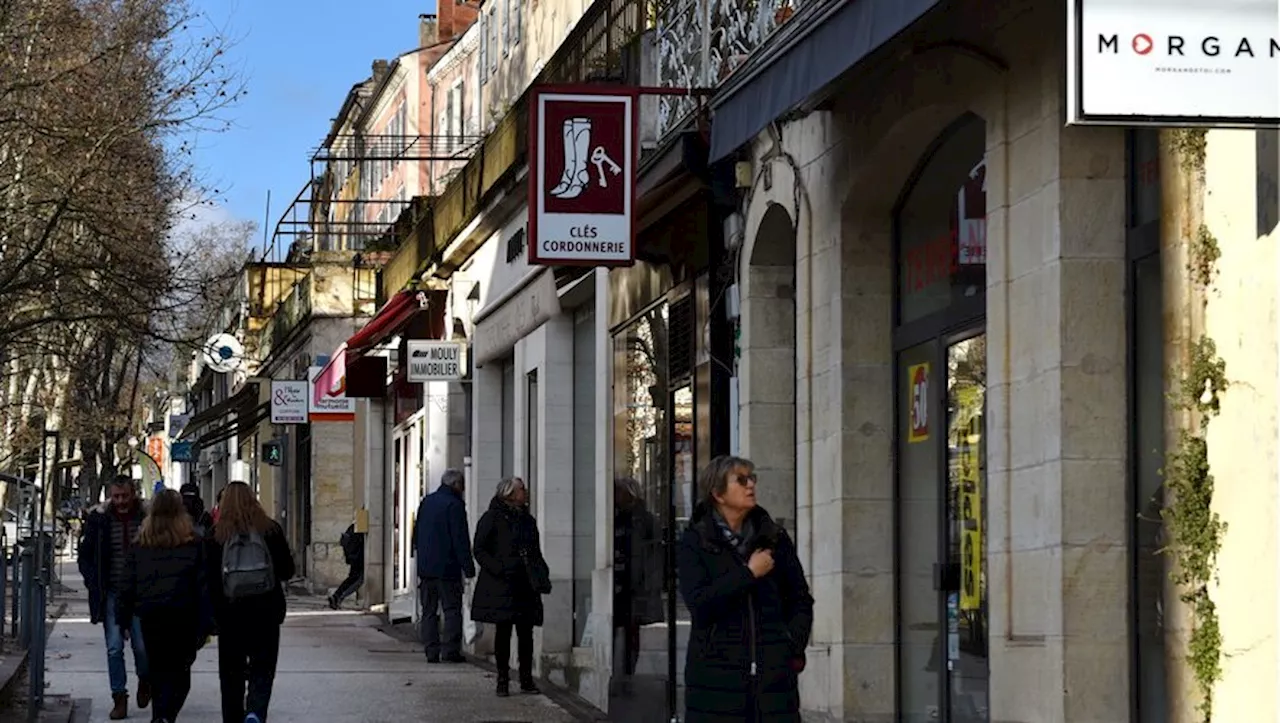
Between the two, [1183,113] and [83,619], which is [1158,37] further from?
[83,619]

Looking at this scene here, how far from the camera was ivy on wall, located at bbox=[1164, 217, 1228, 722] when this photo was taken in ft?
28.8

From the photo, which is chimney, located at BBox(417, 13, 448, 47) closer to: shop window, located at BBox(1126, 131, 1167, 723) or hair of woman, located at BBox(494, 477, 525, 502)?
hair of woman, located at BBox(494, 477, 525, 502)

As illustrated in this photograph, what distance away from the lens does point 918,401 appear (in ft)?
42.0

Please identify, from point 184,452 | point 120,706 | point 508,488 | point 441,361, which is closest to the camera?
point 120,706

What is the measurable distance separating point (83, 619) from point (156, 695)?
1823cm

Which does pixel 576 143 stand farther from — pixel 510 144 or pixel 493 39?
pixel 493 39

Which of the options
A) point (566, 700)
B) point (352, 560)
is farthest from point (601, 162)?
point (352, 560)

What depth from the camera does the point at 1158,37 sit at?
6750mm

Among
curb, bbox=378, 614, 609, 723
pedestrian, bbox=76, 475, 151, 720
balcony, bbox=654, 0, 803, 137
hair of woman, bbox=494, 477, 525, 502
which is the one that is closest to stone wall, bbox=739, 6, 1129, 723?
balcony, bbox=654, 0, 803, 137

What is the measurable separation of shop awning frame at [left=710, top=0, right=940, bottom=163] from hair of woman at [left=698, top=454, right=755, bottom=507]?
1563 millimetres

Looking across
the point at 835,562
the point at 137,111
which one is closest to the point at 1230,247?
the point at 835,562

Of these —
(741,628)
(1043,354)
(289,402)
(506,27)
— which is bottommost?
(741,628)

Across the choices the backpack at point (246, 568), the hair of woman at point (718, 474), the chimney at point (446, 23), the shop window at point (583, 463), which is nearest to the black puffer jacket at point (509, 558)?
the shop window at point (583, 463)

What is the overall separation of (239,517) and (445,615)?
30.5 feet
